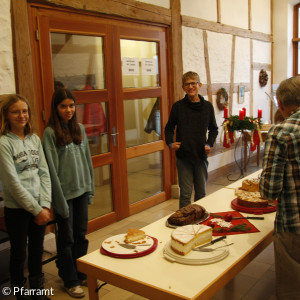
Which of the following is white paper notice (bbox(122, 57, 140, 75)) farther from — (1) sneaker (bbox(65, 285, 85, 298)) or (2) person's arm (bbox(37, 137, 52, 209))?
(1) sneaker (bbox(65, 285, 85, 298))

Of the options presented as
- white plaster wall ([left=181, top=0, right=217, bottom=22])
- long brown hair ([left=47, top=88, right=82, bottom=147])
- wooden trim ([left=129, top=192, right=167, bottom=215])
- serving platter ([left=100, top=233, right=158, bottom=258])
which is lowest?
wooden trim ([left=129, top=192, right=167, bottom=215])

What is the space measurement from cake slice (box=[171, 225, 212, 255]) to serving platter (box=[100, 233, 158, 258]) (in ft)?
0.43

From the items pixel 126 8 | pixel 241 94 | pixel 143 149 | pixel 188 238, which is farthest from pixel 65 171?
pixel 241 94

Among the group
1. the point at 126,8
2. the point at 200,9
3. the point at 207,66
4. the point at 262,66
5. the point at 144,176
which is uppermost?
the point at 200,9

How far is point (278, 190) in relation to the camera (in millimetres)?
1715

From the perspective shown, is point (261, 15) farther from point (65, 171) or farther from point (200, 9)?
point (65, 171)

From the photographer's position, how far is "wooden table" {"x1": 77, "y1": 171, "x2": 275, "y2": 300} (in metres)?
1.46

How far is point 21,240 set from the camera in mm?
2342

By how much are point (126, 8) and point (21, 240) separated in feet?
9.18

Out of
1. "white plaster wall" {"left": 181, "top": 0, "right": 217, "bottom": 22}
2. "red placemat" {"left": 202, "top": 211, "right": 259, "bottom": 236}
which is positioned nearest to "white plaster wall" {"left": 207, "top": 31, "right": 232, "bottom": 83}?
"white plaster wall" {"left": 181, "top": 0, "right": 217, "bottom": 22}

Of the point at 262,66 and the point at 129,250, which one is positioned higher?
the point at 262,66

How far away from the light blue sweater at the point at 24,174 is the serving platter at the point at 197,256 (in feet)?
3.27

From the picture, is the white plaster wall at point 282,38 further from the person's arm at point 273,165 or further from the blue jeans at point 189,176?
the person's arm at point 273,165

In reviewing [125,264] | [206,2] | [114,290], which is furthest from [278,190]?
[206,2]
